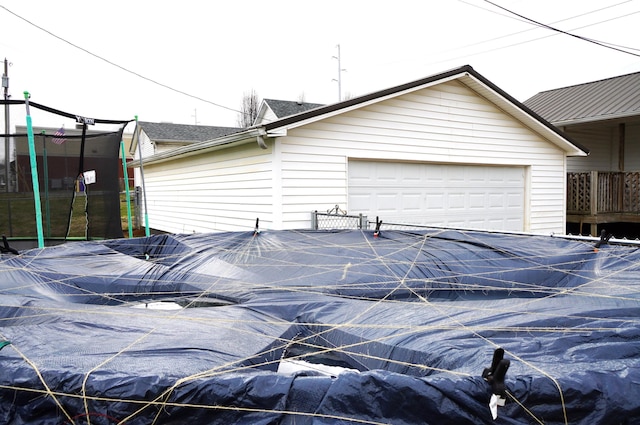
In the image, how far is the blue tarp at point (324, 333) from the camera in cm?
167

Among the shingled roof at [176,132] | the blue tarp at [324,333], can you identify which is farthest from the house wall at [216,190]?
the shingled roof at [176,132]

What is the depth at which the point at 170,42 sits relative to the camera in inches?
736

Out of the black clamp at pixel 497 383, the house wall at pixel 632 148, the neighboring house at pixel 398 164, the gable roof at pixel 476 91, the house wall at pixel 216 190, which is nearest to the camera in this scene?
the black clamp at pixel 497 383

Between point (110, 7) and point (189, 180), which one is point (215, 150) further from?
point (110, 7)

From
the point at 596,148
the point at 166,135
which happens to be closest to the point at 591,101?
the point at 596,148

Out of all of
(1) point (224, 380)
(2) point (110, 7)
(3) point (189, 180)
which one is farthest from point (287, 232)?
(2) point (110, 7)

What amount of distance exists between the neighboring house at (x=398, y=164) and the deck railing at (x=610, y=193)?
4.65 feet

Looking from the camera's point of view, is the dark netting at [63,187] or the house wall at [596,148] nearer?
the dark netting at [63,187]

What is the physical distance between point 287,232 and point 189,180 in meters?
5.13

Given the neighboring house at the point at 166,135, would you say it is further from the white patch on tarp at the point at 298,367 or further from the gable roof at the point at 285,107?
the white patch on tarp at the point at 298,367

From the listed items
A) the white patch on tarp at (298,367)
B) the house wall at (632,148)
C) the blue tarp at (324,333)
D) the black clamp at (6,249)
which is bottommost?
the white patch on tarp at (298,367)

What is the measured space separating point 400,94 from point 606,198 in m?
6.47

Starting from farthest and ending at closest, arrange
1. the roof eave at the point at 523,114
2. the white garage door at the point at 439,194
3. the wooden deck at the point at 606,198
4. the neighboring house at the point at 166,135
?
the neighboring house at the point at 166,135 < the wooden deck at the point at 606,198 < the roof eave at the point at 523,114 < the white garage door at the point at 439,194

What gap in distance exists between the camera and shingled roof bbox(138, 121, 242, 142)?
22.2 m
